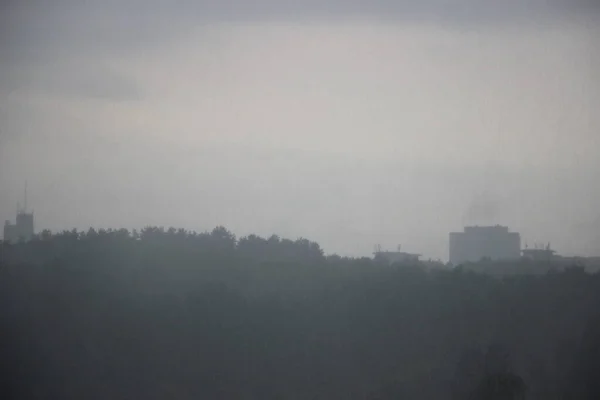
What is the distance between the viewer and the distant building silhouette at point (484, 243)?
1575 inches

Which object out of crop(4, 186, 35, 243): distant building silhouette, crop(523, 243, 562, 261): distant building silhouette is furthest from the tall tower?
crop(523, 243, 562, 261): distant building silhouette

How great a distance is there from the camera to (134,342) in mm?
22719

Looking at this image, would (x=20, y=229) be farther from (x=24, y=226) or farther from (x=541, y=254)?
(x=541, y=254)

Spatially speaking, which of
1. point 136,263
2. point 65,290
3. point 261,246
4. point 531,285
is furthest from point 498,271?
point 65,290

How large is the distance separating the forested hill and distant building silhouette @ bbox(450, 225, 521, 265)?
12767 millimetres

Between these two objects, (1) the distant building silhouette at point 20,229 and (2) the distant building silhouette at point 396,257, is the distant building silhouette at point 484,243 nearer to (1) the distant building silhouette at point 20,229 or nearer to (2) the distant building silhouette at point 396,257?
(2) the distant building silhouette at point 396,257

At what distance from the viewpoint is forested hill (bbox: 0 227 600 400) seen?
67.9ft

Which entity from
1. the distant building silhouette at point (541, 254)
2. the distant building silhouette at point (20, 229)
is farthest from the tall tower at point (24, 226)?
the distant building silhouette at point (541, 254)

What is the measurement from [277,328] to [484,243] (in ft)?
73.4

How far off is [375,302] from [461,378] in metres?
5.58

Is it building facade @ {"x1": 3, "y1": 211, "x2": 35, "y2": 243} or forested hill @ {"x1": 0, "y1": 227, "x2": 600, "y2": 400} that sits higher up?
building facade @ {"x1": 3, "y1": 211, "x2": 35, "y2": 243}

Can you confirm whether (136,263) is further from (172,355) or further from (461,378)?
(461,378)

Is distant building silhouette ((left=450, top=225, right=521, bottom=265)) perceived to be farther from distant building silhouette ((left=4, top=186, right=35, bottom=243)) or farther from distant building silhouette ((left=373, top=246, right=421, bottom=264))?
distant building silhouette ((left=4, top=186, right=35, bottom=243))

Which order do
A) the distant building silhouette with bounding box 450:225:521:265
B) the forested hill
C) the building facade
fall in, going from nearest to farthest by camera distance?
the forested hill
the building facade
the distant building silhouette with bounding box 450:225:521:265
